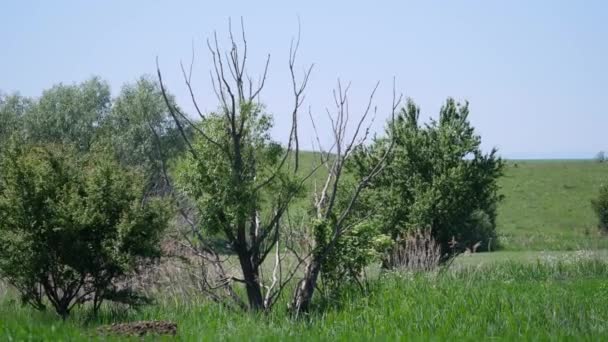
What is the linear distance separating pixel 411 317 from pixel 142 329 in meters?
4.30

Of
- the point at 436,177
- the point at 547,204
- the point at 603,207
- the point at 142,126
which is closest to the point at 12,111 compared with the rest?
the point at 142,126

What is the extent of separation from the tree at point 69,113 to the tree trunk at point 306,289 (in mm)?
31237

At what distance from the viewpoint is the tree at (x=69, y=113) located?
144ft

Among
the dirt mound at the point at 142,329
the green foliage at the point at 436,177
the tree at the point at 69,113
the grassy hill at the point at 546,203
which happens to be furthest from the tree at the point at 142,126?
the dirt mound at the point at 142,329

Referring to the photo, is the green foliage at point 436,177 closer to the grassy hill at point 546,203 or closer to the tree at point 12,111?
the grassy hill at point 546,203

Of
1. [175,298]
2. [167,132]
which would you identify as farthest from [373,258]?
[167,132]

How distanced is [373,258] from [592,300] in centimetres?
372

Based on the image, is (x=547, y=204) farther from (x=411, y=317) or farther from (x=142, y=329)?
(x=142, y=329)

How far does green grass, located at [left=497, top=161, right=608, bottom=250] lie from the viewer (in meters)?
46.2

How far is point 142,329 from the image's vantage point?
31.0 ft

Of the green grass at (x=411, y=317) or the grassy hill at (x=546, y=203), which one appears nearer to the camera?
the green grass at (x=411, y=317)

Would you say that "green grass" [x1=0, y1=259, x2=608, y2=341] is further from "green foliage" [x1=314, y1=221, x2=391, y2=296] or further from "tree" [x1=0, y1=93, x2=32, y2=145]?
"tree" [x1=0, y1=93, x2=32, y2=145]

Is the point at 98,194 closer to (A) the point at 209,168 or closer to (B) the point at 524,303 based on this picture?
(A) the point at 209,168

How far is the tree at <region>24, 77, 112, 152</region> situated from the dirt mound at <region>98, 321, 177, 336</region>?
34219 mm
